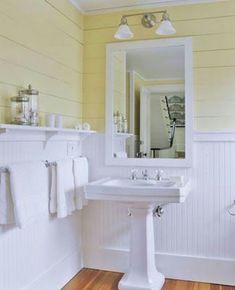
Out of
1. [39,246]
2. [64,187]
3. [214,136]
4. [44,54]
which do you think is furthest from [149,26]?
[39,246]

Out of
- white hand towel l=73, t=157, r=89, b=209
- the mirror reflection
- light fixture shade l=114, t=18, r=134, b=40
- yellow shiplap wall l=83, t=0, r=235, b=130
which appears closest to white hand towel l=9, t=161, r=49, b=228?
white hand towel l=73, t=157, r=89, b=209

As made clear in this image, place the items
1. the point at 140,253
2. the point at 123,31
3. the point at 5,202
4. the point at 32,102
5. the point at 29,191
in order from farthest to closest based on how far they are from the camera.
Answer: the point at 123,31 → the point at 140,253 → the point at 32,102 → the point at 29,191 → the point at 5,202

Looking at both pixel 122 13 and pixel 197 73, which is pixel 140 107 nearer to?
pixel 197 73

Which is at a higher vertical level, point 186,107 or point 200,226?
point 186,107

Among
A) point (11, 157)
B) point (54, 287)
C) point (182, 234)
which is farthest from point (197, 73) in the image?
point (54, 287)

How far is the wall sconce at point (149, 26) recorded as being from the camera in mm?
2805

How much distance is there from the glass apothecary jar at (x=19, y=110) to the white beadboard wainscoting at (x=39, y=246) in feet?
Result: 0.47

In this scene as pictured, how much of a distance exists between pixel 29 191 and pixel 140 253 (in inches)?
43.5

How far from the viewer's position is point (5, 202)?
2.00 metres

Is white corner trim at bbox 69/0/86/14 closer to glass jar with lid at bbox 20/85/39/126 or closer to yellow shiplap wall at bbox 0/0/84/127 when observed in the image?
yellow shiplap wall at bbox 0/0/84/127

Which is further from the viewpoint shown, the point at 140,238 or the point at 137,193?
the point at 140,238

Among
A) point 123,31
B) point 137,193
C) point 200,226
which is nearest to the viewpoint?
point 137,193

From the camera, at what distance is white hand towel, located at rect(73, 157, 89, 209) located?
9.27 ft

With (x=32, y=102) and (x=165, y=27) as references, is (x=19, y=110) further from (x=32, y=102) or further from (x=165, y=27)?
(x=165, y=27)
